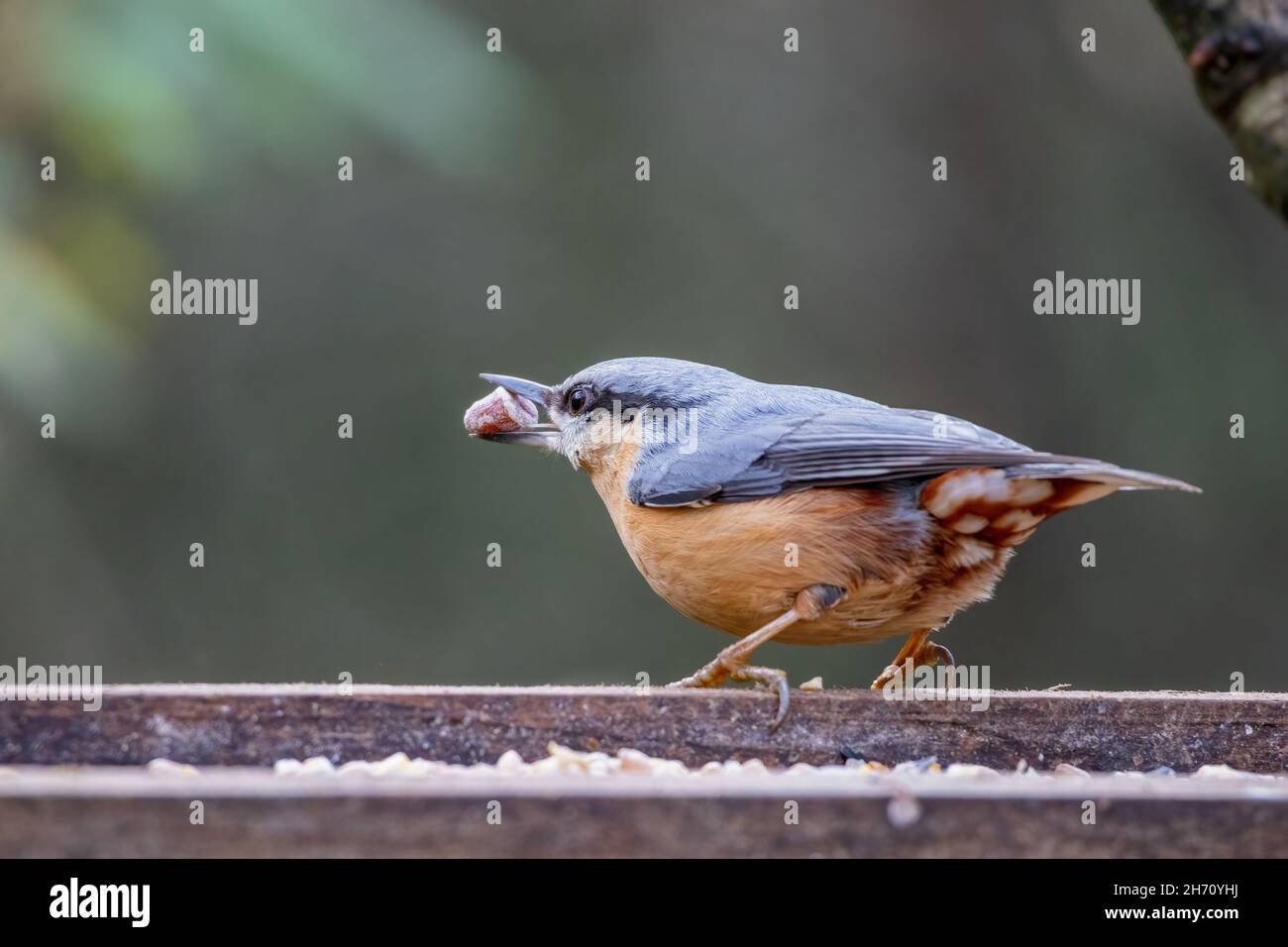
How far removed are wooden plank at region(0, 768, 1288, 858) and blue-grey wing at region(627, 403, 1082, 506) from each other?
1437 mm

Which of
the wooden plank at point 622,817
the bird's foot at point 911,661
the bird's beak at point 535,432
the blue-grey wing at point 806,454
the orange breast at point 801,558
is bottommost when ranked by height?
the wooden plank at point 622,817

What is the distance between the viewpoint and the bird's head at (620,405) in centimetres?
410

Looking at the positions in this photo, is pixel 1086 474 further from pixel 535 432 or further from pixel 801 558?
pixel 535 432

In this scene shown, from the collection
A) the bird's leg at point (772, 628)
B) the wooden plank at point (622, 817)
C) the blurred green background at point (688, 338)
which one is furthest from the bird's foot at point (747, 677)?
the blurred green background at point (688, 338)

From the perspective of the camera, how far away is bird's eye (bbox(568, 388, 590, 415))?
14.0 ft

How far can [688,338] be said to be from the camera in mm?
8234

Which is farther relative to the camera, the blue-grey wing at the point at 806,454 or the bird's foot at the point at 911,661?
the bird's foot at the point at 911,661

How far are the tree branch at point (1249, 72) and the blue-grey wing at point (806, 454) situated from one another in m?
1.42

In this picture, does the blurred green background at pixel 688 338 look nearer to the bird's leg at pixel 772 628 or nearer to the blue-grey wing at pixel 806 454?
the blue-grey wing at pixel 806 454

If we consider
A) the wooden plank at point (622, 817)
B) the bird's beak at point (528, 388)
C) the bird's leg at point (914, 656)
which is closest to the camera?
the wooden plank at point (622, 817)

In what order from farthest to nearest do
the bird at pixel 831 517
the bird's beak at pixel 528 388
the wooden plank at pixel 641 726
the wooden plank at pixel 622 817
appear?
the bird's beak at pixel 528 388
the bird at pixel 831 517
the wooden plank at pixel 641 726
the wooden plank at pixel 622 817

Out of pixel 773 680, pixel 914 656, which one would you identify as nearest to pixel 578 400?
pixel 914 656
